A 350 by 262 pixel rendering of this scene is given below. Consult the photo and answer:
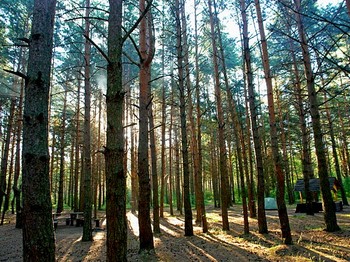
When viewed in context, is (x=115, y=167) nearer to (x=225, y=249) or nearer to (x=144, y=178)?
(x=144, y=178)

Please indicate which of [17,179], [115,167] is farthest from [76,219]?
[115,167]

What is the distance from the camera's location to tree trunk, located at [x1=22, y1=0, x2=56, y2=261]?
2156 millimetres

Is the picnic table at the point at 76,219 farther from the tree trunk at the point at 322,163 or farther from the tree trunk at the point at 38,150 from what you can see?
the tree trunk at the point at 38,150

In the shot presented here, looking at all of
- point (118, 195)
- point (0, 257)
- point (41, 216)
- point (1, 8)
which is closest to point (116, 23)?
point (118, 195)

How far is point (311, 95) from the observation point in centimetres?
904

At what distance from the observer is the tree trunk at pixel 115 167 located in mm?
2807

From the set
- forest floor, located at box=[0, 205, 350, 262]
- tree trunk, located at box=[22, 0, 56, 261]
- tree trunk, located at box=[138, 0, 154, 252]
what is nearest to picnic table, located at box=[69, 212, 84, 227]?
forest floor, located at box=[0, 205, 350, 262]

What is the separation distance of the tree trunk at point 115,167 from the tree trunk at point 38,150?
0.67 metres

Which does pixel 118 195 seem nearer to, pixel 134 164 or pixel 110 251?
pixel 110 251

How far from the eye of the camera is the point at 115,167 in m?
2.82

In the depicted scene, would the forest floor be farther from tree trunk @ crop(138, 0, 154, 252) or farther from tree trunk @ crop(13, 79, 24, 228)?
tree trunk @ crop(13, 79, 24, 228)

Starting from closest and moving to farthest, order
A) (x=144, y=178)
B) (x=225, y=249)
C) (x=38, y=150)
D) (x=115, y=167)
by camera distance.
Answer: (x=38, y=150) < (x=115, y=167) < (x=144, y=178) < (x=225, y=249)

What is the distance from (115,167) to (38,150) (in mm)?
→ 811

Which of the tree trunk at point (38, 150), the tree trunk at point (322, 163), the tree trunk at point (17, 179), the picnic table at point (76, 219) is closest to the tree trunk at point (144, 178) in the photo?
the tree trunk at point (38, 150)
